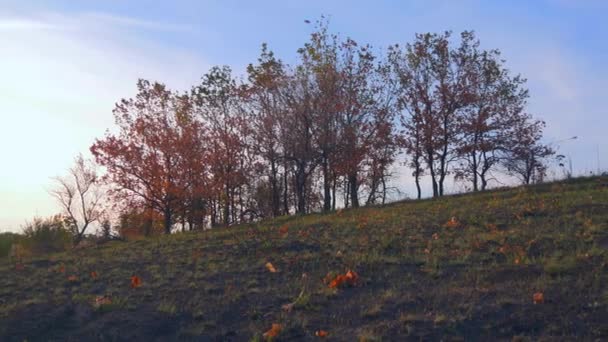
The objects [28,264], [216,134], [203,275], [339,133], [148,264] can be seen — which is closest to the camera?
[203,275]

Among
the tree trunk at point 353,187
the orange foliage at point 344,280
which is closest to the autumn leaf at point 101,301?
the orange foliage at point 344,280

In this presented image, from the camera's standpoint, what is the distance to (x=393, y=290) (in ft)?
28.9

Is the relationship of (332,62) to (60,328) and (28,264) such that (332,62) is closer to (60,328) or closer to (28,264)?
(28,264)

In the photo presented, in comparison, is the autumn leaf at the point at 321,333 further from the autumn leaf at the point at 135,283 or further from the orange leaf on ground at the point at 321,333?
the autumn leaf at the point at 135,283

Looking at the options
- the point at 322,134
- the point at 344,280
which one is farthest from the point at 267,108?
the point at 344,280

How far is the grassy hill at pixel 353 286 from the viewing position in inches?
300

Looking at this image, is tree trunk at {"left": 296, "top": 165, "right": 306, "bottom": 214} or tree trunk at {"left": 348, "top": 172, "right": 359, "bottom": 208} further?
tree trunk at {"left": 348, "top": 172, "right": 359, "bottom": 208}

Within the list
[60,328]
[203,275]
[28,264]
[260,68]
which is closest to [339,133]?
[260,68]

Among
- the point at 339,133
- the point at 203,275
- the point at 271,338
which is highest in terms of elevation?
the point at 339,133

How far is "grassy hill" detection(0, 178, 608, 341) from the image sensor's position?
7621 millimetres

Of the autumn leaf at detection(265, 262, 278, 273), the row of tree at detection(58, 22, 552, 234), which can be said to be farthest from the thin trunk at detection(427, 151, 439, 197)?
the autumn leaf at detection(265, 262, 278, 273)

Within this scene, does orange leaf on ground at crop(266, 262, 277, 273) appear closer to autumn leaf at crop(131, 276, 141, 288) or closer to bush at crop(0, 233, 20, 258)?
autumn leaf at crop(131, 276, 141, 288)

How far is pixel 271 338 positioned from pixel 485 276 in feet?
9.63

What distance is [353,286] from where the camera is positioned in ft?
30.1
